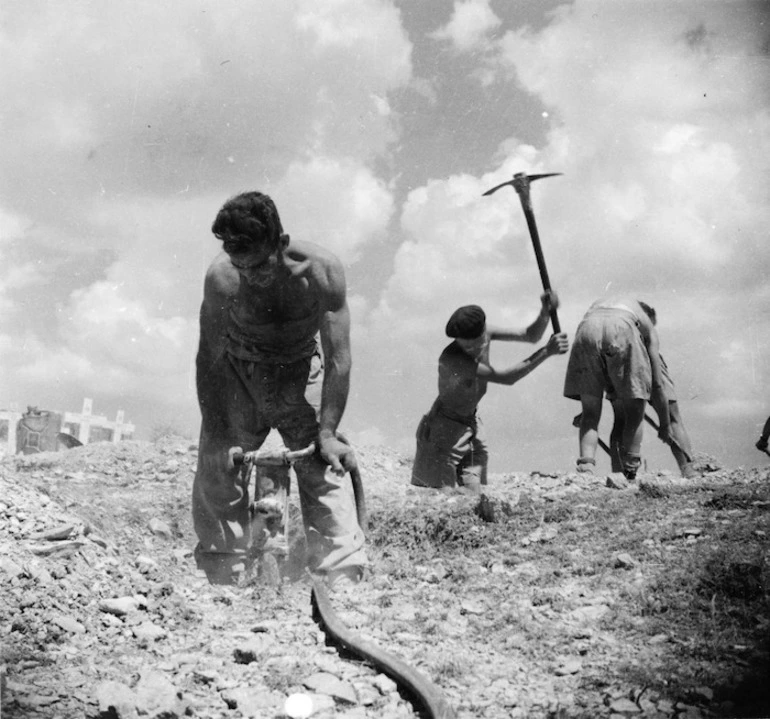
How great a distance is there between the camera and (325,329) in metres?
3.60

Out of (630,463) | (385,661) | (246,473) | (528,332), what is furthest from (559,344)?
(385,661)

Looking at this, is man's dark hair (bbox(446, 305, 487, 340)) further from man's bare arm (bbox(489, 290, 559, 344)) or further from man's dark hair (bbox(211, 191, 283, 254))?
man's dark hair (bbox(211, 191, 283, 254))

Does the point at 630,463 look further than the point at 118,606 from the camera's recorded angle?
Yes

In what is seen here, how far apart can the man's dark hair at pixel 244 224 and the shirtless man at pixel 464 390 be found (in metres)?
2.40

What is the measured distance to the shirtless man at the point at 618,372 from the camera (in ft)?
20.0

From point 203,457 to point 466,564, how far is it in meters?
1.48

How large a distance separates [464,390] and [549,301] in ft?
3.28

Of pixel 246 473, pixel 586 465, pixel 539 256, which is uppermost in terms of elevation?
pixel 539 256

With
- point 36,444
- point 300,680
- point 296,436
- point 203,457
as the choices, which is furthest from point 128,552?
point 36,444

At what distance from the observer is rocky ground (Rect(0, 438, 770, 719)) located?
2359mm

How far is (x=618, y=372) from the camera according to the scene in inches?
241

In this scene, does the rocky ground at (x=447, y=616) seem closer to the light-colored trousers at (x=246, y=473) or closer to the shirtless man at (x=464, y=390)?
the light-colored trousers at (x=246, y=473)

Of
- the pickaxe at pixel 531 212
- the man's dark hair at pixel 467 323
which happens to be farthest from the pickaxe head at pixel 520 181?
the man's dark hair at pixel 467 323

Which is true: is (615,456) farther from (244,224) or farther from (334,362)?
(244,224)
